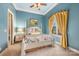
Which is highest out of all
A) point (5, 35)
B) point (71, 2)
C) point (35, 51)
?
point (71, 2)

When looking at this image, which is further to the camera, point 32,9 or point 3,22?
point 32,9

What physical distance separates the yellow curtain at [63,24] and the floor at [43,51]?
125mm

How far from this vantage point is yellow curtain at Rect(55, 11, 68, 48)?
236cm

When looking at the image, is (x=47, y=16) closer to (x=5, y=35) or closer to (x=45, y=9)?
(x=45, y=9)

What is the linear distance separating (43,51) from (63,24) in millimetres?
690

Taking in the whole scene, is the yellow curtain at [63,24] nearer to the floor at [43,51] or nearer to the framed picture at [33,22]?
the floor at [43,51]

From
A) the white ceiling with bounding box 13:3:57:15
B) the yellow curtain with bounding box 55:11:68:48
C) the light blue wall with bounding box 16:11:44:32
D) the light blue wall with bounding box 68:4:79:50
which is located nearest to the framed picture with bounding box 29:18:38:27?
the light blue wall with bounding box 16:11:44:32

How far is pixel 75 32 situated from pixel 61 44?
1.22ft

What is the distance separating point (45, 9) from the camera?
2404 millimetres

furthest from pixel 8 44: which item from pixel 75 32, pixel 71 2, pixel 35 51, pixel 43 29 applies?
pixel 71 2

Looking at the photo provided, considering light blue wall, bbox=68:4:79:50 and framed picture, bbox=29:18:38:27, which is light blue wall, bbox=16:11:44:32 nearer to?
framed picture, bbox=29:18:38:27

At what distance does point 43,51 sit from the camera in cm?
234

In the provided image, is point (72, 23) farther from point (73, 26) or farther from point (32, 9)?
point (32, 9)


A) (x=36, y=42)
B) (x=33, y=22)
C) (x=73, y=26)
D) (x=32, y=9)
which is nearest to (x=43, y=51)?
(x=36, y=42)
